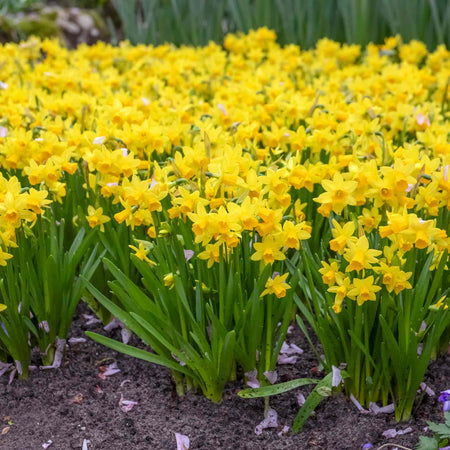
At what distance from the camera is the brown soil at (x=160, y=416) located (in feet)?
5.99

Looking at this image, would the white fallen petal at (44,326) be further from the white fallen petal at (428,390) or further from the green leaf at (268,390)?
the white fallen petal at (428,390)

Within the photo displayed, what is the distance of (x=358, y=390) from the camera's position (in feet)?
6.24

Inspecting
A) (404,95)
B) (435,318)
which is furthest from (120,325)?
(404,95)

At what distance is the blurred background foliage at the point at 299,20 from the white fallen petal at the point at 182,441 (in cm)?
441

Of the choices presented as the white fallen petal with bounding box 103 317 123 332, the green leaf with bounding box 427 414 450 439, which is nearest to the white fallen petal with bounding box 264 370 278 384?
the green leaf with bounding box 427 414 450 439

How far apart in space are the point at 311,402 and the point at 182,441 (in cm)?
39

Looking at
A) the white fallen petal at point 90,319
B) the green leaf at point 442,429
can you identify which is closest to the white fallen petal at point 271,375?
the green leaf at point 442,429

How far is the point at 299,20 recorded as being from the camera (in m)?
5.67

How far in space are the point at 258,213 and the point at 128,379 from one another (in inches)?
33.0

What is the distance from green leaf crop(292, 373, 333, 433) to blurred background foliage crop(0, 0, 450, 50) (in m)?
4.20

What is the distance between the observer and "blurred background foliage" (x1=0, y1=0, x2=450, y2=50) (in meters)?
5.38

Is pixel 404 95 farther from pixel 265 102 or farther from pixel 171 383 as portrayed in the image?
pixel 171 383

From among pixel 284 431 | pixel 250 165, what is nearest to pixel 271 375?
pixel 284 431

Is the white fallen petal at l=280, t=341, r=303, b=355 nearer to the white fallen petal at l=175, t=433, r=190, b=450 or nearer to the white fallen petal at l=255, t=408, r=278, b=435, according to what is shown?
the white fallen petal at l=255, t=408, r=278, b=435
